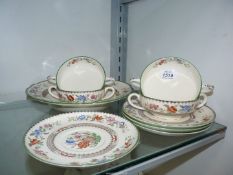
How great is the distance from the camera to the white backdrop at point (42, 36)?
→ 1.98 ft

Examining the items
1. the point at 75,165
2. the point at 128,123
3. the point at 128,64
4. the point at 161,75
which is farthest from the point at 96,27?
the point at 75,165

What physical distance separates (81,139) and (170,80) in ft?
0.81

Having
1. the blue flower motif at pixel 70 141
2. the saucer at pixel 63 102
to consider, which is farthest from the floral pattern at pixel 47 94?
the blue flower motif at pixel 70 141

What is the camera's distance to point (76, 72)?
624mm

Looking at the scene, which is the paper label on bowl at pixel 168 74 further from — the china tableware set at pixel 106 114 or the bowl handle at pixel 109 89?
the bowl handle at pixel 109 89

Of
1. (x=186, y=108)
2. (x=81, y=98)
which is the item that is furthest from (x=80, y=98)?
(x=186, y=108)

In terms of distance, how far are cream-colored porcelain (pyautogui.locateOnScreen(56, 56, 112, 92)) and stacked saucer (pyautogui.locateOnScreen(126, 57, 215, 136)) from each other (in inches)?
4.5

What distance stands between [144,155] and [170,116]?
0.30 ft

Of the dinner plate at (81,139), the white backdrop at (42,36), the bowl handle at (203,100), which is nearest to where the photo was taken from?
the dinner plate at (81,139)

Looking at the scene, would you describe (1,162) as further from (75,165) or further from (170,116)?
(170,116)

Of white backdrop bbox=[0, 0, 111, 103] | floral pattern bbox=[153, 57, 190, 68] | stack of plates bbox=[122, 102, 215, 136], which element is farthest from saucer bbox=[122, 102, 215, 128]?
white backdrop bbox=[0, 0, 111, 103]

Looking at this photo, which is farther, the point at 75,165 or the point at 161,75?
the point at 161,75

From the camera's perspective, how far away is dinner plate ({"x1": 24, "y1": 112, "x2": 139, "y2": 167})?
0.34m

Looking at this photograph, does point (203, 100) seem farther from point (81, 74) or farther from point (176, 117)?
point (81, 74)
